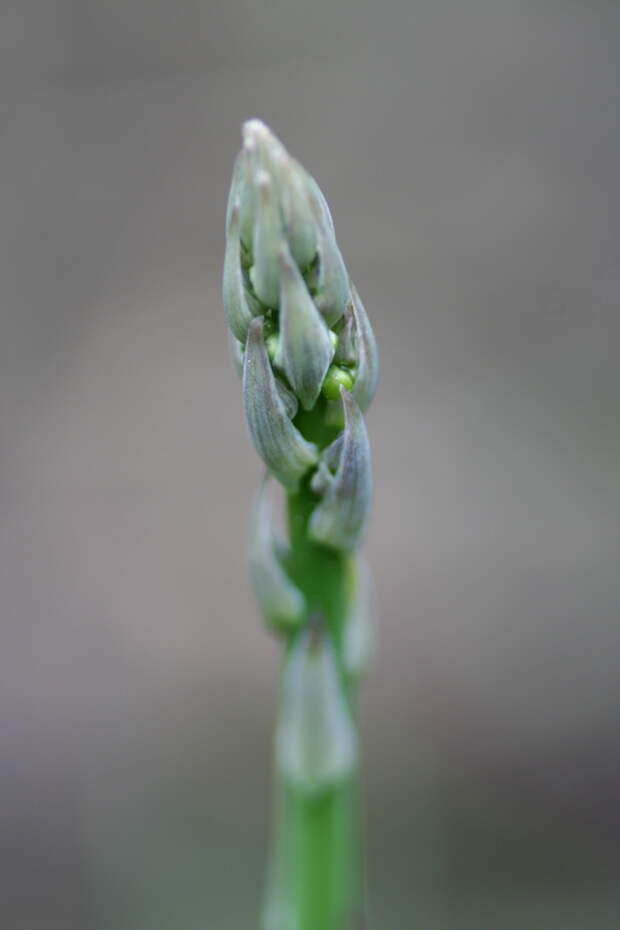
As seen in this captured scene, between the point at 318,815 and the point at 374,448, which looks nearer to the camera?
the point at 318,815

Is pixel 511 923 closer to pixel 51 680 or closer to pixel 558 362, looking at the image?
pixel 51 680

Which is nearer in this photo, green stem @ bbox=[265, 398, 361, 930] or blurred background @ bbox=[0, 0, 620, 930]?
green stem @ bbox=[265, 398, 361, 930]

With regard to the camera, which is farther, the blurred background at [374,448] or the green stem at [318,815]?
the blurred background at [374,448]

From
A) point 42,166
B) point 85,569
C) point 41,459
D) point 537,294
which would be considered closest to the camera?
point 85,569

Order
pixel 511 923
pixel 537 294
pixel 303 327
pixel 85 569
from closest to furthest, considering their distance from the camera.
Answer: pixel 303 327 → pixel 511 923 → pixel 85 569 → pixel 537 294

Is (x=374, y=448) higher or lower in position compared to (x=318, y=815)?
higher

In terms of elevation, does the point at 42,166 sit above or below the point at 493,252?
above

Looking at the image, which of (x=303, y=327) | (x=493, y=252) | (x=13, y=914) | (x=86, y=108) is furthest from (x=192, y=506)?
(x=303, y=327)

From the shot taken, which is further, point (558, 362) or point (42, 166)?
point (42, 166)
